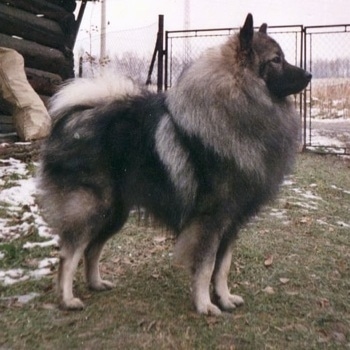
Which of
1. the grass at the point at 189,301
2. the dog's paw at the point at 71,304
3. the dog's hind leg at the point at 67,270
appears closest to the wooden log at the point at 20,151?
the grass at the point at 189,301

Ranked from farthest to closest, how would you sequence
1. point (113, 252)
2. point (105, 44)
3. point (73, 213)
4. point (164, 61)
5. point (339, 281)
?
1. point (105, 44)
2. point (164, 61)
3. point (113, 252)
4. point (339, 281)
5. point (73, 213)

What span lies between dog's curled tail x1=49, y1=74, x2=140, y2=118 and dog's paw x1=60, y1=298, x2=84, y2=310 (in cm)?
112

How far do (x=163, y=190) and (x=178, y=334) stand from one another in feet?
2.74

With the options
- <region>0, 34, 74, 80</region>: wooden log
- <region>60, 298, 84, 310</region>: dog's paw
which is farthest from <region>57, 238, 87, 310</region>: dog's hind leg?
<region>0, 34, 74, 80</region>: wooden log

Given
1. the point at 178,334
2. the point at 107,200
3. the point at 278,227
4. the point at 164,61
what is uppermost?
the point at 164,61

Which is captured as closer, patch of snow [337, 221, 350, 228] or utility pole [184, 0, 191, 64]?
patch of snow [337, 221, 350, 228]

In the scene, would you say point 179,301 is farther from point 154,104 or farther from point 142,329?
point 154,104

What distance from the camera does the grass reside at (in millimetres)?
2688

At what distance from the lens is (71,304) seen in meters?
3.03

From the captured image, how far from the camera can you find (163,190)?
10.2ft

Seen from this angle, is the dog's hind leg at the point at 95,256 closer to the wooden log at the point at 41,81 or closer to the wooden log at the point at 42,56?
the wooden log at the point at 41,81

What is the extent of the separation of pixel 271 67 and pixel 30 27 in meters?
5.11

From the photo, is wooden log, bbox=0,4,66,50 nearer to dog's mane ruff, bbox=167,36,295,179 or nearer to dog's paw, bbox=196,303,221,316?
dog's mane ruff, bbox=167,36,295,179

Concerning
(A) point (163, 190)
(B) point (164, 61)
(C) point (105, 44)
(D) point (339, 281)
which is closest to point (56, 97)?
(A) point (163, 190)
